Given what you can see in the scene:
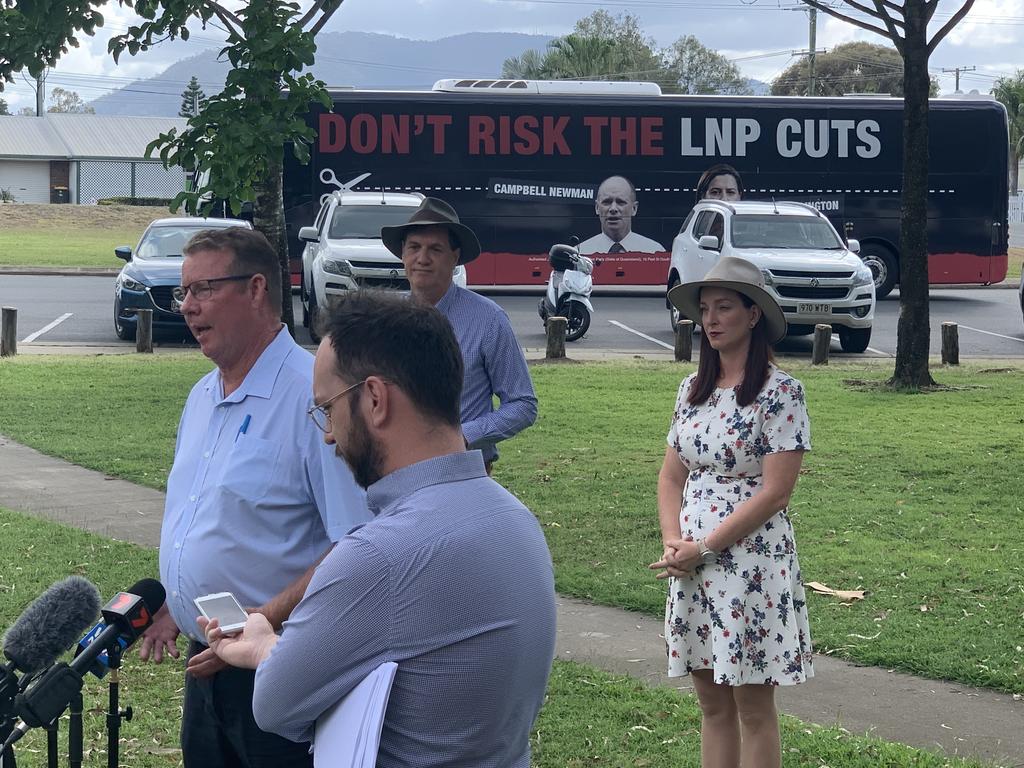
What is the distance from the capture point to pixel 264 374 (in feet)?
11.3

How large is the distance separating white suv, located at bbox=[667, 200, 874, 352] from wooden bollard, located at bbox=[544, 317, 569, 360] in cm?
274

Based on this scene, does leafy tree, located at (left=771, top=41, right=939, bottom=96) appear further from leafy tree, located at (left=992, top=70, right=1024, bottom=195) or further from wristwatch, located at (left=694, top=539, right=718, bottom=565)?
wristwatch, located at (left=694, top=539, right=718, bottom=565)

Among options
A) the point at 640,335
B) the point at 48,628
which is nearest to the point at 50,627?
the point at 48,628

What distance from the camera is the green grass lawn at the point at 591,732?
4969 millimetres

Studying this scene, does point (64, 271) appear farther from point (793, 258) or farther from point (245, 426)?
point (245, 426)

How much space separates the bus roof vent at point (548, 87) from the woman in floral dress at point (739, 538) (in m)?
22.6

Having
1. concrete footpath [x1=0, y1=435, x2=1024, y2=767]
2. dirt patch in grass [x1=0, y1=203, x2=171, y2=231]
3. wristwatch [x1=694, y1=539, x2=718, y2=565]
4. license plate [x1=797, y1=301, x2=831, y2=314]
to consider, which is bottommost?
concrete footpath [x1=0, y1=435, x2=1024, y2=767]

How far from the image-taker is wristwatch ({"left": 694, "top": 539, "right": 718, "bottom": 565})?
4.39m

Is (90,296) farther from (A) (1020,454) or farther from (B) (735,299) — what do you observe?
(B) (735,299)

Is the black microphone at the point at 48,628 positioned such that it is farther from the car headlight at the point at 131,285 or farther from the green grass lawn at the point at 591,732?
the car headlight at the point at 131,285

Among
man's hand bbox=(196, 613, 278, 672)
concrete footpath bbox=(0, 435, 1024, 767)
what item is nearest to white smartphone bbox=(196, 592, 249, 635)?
man's hand bbox=(196, 613, 278, 672)

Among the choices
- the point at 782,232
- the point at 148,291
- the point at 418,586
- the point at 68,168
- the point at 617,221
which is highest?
the point at 68,168

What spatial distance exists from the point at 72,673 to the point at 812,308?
17393 millimetres

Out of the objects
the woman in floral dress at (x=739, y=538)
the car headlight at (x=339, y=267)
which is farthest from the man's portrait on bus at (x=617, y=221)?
the woman in floral dress at (x=739, y=538)
